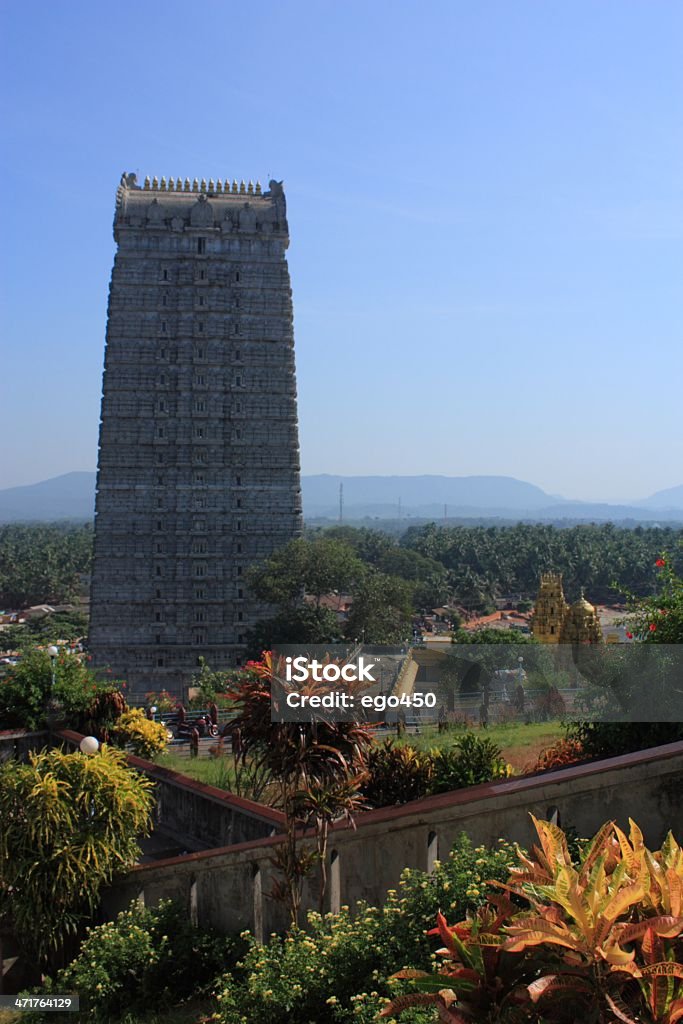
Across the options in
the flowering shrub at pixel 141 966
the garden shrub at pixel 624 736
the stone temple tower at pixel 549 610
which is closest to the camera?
the flowering shrub at pixel 141 966

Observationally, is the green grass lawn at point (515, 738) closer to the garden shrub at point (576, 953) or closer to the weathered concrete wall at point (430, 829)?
the weathered concrete wall at point (430, 829)

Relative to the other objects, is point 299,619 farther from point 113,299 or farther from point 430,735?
point 430,735

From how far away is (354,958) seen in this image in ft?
24.0

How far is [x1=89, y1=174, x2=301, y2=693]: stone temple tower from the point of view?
4581 cm

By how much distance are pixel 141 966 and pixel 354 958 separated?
3276 mm

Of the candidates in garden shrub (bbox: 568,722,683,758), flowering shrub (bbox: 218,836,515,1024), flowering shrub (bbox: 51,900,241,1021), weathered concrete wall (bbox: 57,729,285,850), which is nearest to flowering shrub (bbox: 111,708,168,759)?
weathered concrete wall (bbox: 57,729,285,850)

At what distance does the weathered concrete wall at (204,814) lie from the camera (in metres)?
11.5

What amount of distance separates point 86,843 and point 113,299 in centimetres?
3913

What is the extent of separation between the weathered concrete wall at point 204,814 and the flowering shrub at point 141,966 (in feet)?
4.92

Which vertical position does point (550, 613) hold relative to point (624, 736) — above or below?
below

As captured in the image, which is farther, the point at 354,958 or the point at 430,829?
the point at 430,829

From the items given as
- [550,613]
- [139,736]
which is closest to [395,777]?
[139,736]

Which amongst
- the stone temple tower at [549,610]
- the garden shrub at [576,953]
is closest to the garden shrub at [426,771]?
the garden shrub at [576,953]

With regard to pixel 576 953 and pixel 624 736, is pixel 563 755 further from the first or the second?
pixel 576 953
